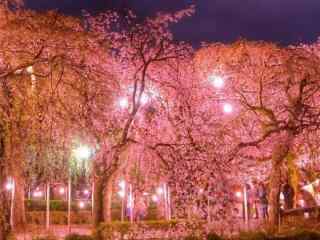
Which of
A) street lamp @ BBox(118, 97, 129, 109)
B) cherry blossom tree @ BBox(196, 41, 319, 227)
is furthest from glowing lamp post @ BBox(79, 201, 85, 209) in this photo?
street lamp @ BBox(118, 97, 129, 109)

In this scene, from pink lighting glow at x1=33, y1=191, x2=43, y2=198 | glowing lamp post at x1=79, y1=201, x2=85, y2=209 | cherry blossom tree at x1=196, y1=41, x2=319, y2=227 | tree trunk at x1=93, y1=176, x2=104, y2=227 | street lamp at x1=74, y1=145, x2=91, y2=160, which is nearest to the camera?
street lamp at x1=74, y1=145, x2=91, y2=160

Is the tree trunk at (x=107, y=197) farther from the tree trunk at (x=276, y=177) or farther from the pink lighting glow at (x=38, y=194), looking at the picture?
the pink lighting glow at (x=38, y=194)

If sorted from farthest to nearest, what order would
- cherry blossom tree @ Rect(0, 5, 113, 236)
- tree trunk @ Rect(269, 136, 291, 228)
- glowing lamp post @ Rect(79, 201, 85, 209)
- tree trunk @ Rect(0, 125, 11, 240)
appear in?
glowing lamp post @ Rect(79, 201, 85, 209) < tree trunk @ Rect(269, 136, 291, 228) < tree trunk @ Rect(0, 125, 11, 240) < cherry blossom tree @ Rect(0, 5, 113, 236)

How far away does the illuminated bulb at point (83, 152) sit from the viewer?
1340 cm

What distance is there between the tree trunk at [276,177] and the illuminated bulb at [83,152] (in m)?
7.23

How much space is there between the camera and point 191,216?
519 inches

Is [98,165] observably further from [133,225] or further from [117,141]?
[133,225]

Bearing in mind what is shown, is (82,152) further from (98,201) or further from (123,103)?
(98,201)

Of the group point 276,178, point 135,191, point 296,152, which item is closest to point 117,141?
point 135,191

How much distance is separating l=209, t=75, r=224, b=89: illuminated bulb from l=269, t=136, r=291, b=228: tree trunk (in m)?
3.66

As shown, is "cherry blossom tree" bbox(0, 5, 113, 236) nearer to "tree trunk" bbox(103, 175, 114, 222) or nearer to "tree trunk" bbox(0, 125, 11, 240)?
"tree trunk" bbox(0, 125, 11, 240)

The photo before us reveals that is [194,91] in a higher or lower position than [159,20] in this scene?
lower

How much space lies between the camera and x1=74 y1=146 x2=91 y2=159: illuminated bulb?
13.4 meters

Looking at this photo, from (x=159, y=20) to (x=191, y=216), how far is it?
668 centimetres
